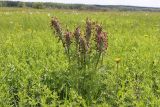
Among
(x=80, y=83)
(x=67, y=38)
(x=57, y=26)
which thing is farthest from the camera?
(x=57, y=26)

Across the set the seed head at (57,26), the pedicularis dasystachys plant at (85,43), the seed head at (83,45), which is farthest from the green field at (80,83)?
the seed head at (57,26)

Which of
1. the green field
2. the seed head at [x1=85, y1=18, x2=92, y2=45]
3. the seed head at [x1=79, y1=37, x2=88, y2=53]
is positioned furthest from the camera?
the seed head at [x1=85, y1=18, x2=92, y2=45]

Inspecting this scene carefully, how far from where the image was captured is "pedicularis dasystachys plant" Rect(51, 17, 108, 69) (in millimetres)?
5086

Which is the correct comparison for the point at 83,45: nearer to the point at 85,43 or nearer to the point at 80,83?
the point at 85,43

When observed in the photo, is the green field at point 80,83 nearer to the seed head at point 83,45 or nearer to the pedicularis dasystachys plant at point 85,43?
the pedicularis dasystachys plant at point 85,43

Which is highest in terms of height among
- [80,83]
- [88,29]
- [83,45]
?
[88,29]

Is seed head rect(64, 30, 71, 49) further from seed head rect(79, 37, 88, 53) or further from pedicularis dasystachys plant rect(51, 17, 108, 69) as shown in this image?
seed head rect(79, 37, 88, 53)

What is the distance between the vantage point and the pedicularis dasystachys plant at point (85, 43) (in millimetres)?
5086

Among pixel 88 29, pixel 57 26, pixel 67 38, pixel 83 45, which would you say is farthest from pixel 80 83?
pixel 57 26

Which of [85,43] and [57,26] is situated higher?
[57,26]

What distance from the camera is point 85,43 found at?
507 centimetres

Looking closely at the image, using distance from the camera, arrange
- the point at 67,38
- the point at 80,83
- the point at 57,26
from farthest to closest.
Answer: the point at 57,26 < the point at 67,38 < the point at 80,83

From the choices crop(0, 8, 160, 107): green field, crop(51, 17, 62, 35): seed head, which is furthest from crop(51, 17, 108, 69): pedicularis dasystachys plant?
crop(0, 8, 160, 107): green field

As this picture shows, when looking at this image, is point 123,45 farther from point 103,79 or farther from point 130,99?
point 130,99
